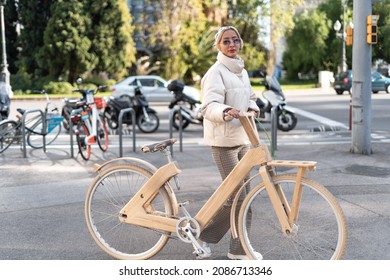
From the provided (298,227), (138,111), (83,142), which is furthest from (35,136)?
(298,227)

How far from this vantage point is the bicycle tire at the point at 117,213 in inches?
187

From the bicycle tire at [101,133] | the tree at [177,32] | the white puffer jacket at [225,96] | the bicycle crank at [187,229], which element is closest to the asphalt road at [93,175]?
the bicycle tire at [101,133]

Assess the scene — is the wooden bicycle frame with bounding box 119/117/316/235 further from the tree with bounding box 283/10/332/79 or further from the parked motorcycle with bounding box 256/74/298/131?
the tree with bounding box 283/10/332/79

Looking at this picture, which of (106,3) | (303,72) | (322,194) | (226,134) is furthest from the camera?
(303,72)

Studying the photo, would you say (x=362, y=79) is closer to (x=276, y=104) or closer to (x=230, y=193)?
(x=276, y=104)

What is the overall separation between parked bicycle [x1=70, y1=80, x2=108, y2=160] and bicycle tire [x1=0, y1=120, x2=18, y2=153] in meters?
1.32

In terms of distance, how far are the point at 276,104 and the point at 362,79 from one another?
4.28 meters

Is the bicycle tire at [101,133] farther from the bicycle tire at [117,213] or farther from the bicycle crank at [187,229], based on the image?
the bicycle crank at [187,229]

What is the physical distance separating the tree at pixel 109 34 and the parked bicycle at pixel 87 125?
2651 cm

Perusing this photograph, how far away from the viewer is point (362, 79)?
10617 millimetres

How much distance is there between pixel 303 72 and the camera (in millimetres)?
50531

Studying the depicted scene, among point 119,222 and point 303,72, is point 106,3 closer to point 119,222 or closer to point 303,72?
point 303,72
